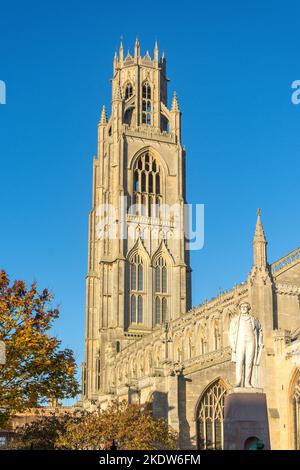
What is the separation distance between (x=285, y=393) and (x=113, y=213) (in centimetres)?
4183

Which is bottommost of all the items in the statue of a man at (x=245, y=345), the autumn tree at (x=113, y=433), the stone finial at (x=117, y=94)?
the autumn tree at (x=113, y=433)

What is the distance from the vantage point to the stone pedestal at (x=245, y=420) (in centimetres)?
1956

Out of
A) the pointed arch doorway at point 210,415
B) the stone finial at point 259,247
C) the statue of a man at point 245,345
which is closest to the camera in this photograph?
the statue of a man at point 245,345

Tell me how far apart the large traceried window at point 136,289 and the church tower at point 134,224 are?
11 centimetres

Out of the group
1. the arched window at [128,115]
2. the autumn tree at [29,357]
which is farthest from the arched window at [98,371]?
the autumn tree at [29,357]

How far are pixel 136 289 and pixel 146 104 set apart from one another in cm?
2574

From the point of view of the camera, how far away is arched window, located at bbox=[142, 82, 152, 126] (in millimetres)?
91688

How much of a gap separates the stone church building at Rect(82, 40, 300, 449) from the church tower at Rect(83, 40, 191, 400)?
0.42 ft

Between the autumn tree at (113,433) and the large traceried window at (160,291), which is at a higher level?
the large traceried window at (160,291)

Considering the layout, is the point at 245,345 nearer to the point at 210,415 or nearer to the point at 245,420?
the point at 245,420

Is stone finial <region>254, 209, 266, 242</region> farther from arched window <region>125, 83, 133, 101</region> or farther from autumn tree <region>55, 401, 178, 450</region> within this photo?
arched window <region>125, 83, 133, 101</region>

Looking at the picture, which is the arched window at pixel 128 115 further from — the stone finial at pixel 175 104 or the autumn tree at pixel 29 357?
the autumn tree at pixel 29 357

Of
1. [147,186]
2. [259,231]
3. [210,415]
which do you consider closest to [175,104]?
[147,186]
